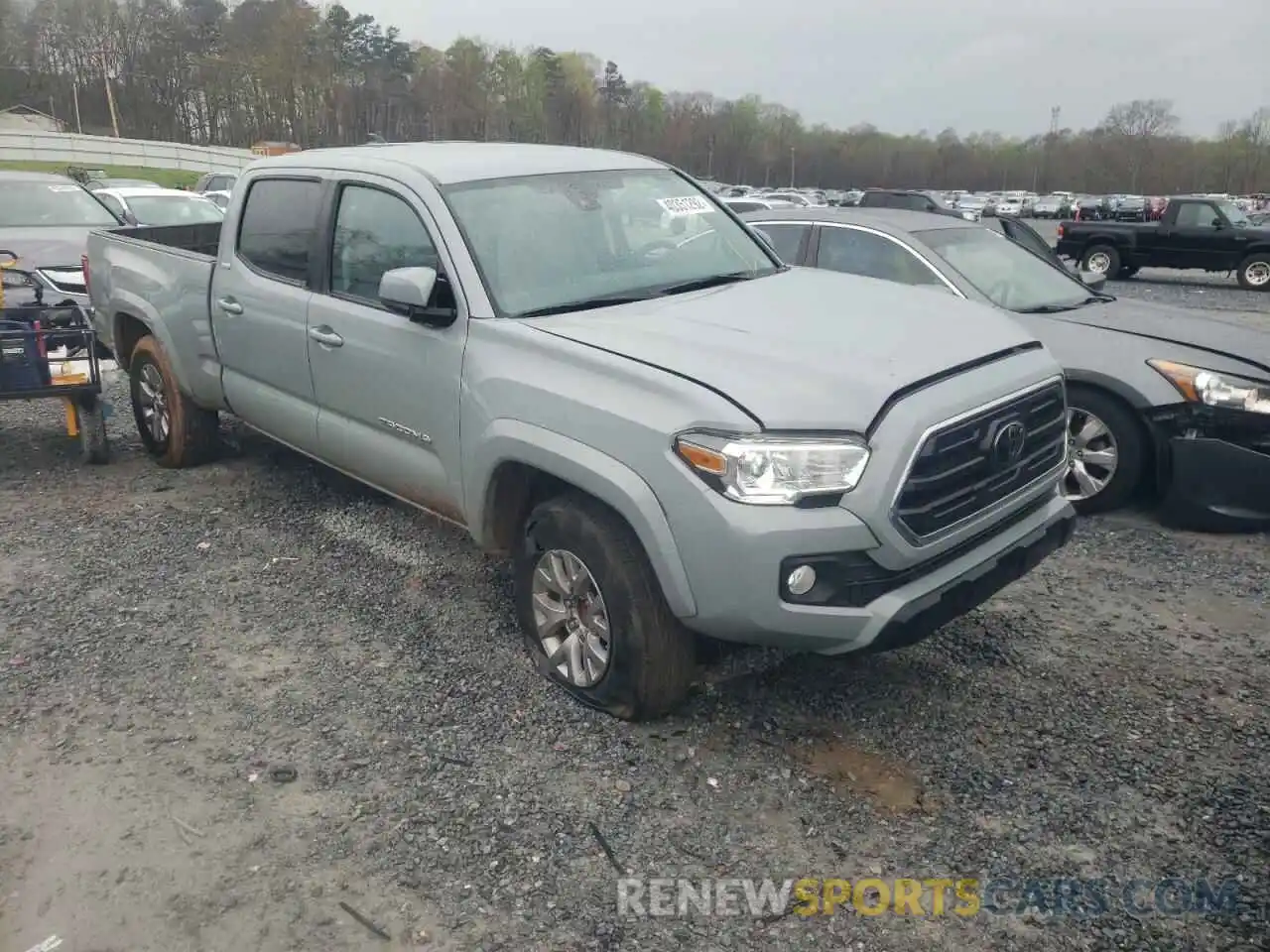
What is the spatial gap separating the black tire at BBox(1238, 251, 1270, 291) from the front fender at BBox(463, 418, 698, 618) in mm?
19503

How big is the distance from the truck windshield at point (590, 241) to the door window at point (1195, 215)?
17791 mm

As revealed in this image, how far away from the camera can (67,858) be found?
3027mm

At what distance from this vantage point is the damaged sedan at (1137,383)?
5.22m

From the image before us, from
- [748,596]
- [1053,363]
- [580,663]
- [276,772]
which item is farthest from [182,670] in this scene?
[1053,363]

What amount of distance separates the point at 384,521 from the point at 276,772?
2.39 meters

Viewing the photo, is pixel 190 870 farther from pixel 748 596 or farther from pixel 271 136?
pixel 271 136

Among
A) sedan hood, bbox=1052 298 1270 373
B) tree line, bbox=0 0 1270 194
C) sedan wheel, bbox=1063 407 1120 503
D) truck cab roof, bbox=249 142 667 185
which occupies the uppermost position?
tree line, bbox=0 0 1270 194

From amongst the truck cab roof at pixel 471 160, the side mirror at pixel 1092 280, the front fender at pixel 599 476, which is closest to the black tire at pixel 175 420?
the truck cab roof at pixel 471 160

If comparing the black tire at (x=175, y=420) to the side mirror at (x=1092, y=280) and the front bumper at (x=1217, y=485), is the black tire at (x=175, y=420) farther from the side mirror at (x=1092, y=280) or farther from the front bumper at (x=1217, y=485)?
the side mirror at (x=1092, y=280)

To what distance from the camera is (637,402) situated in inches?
127

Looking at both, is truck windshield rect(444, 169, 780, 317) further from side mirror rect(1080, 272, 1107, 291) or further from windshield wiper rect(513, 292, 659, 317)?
side mirror rect(1080, 272, 1107, 291)

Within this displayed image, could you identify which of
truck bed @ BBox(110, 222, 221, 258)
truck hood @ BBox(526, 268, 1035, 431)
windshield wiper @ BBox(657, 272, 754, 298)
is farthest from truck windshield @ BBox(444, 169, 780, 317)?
truck bed @ BBox(110, 222, 221, 258)

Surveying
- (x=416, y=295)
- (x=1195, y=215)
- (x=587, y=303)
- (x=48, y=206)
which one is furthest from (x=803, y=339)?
(x=1195, y=215)

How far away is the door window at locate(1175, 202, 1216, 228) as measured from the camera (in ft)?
63.0
